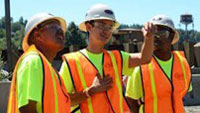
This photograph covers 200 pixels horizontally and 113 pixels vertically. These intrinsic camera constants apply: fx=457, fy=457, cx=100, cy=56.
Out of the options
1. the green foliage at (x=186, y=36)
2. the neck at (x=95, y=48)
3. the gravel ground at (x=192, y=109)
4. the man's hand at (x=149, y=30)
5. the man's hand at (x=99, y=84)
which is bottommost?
the green foliage at (x=186, y=36)

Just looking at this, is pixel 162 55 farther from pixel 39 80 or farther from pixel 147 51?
pixel 39 80

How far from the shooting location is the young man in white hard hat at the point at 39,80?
8.17 feet

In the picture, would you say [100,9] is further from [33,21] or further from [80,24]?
[33,21]

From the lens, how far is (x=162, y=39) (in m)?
3.81

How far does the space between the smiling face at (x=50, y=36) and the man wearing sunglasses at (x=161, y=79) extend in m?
1.09

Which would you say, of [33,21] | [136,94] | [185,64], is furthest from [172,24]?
[33,21]

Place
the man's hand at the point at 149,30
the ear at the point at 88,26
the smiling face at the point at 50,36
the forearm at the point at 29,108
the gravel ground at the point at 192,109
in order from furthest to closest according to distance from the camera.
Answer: the gravel ground at the point at 192,109
the ear at the point at 88,26
the man's hand at the point at 149,30
the smiling face at the point at 50,36
the forearm at the point at 29,108

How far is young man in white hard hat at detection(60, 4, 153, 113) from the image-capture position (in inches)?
131

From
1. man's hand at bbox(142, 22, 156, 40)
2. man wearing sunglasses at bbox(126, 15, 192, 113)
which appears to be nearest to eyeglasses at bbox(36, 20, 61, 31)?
man's hand at bbox(142, 22, 156, 40)

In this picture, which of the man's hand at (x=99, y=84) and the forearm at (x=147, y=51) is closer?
the man's hand at (x=99, y=84)

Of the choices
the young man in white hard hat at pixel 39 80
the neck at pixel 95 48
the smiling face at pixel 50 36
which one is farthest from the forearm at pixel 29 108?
the neck at pixel 95 48

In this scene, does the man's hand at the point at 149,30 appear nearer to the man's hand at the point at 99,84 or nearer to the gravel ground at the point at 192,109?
the man's hand at the point at 99,84

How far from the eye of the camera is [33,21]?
2910 mm

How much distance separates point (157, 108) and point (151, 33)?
1.99 feet
